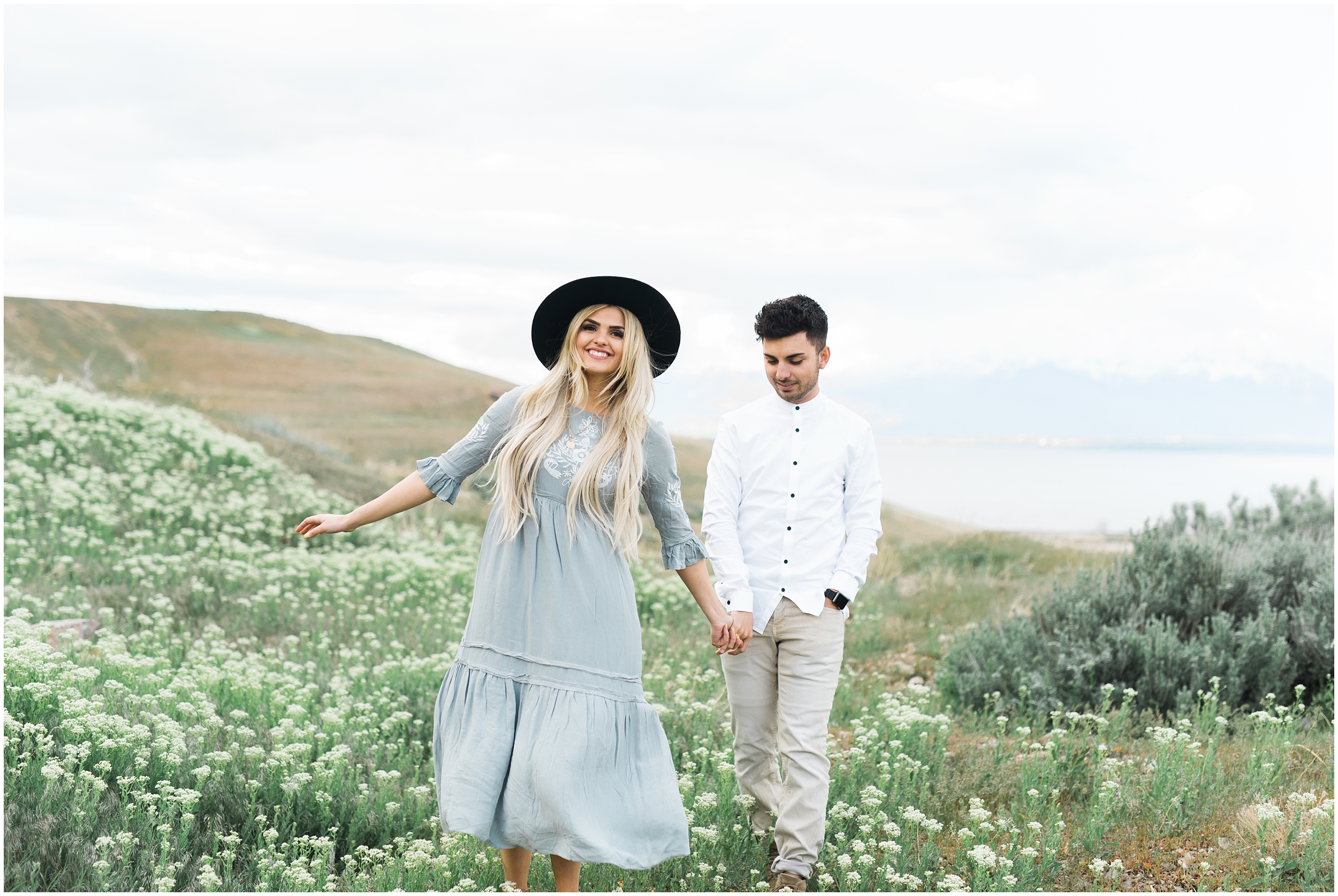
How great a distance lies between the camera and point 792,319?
4.26 metres

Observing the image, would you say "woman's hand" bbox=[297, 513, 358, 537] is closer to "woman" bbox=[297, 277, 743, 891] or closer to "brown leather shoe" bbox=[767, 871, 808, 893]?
"woman" bbox=[297, 277, 743, 891]

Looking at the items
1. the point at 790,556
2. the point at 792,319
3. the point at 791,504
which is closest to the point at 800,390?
the point at 792,319

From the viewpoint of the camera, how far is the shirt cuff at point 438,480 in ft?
12.5

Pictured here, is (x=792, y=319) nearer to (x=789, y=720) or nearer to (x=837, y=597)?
(x=837, y=597)

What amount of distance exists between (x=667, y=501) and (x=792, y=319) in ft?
3.29

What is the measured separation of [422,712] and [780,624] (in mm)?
2911

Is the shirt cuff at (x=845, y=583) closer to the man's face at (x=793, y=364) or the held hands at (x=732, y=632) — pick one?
the held hands at (x=732, y=632)

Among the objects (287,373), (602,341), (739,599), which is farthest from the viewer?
(287,373)

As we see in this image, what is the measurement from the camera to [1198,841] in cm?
453

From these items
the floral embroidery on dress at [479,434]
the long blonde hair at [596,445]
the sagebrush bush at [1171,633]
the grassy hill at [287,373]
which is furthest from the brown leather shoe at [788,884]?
the grassy hill at [287,373]

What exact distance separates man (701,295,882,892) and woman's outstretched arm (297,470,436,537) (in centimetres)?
125

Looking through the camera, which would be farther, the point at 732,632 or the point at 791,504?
the point at 791,504

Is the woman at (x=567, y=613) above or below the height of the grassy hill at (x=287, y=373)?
below

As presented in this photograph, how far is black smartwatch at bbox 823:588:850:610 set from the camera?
4.26 meters
